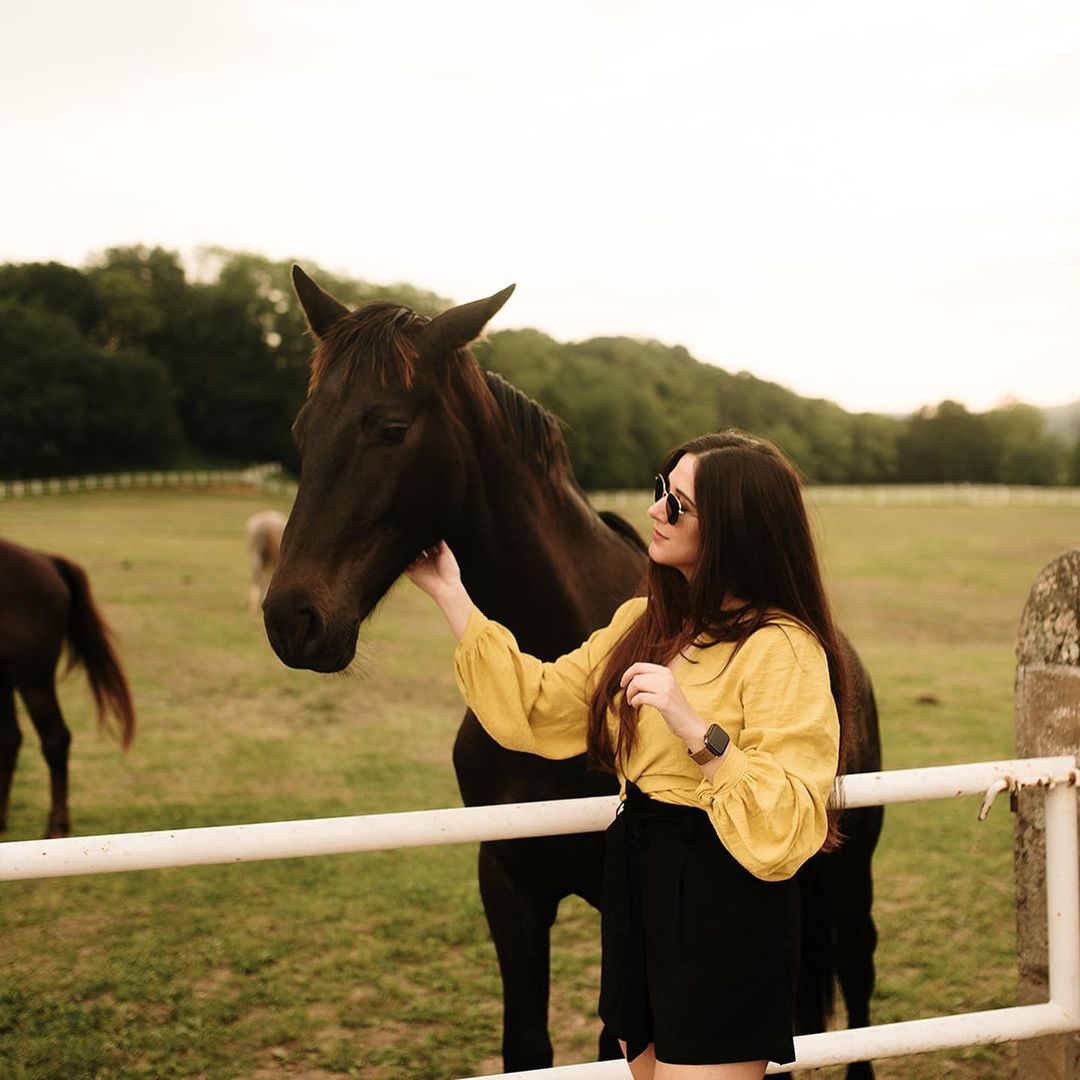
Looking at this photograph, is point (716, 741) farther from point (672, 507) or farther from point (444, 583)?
point (444, 583)

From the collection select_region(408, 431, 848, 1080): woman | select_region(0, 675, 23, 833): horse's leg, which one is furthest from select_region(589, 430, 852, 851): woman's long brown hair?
select_region(0, 675, 23, 833): horse's leg

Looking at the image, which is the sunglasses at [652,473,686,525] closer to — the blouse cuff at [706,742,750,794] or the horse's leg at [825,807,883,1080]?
the blouse cuff at [706,742,750,794]

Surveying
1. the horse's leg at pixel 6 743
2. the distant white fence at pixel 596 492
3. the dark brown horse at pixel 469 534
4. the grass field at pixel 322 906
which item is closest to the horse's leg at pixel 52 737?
the horse's leg at pixel 6 743

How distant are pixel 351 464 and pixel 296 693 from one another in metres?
8.67

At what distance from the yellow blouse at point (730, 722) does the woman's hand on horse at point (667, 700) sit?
0.07 meters

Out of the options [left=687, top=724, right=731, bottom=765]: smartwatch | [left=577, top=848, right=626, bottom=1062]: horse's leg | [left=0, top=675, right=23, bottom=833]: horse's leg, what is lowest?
[left=0, top=675, right=23, bottom=833]: horse's leg

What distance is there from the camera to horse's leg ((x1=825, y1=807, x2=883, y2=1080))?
125 inches

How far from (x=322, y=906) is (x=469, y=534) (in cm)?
344

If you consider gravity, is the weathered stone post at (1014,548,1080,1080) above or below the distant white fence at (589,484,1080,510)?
below

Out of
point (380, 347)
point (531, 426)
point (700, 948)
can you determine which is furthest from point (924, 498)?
point (700, 948)

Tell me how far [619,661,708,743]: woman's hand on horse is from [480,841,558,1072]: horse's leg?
1.23m

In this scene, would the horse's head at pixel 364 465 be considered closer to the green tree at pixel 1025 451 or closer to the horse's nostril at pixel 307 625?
the horse's nostril at pixel 307 625

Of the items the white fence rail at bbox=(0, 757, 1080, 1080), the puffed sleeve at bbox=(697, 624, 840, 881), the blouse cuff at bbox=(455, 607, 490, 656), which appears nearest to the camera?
the puffed sleeve at bbox=(697, 624, 840, 881)

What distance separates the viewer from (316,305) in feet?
7.89
